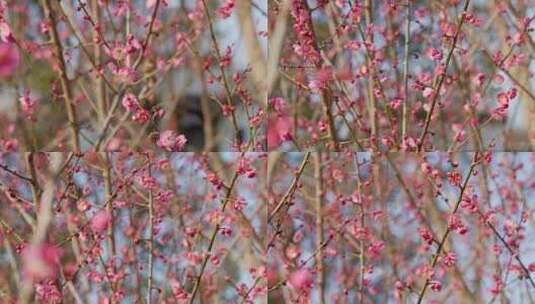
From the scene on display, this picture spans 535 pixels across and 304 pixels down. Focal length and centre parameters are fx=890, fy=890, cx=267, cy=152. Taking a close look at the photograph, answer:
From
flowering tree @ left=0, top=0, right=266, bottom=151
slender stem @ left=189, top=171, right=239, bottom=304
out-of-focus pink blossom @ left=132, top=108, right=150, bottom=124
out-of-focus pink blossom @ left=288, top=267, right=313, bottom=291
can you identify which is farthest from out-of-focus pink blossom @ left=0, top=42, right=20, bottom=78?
out-of-focus pink blossom @ left=288, top=267, right=313, bottom=291

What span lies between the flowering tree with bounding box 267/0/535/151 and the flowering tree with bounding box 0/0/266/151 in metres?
0.09

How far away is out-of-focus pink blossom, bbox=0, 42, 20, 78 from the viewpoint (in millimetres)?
2029

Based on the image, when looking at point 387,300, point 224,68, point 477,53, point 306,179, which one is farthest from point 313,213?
point 477,53

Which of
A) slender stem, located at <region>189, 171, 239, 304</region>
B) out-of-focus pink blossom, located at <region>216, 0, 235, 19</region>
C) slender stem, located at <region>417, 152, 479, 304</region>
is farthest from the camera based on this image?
out-of-focus pink blossom, located at <region>216, 0, 235, 19</region>

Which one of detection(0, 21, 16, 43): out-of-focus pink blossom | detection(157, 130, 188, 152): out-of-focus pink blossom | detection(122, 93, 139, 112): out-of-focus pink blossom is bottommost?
detection(157, 130, 188, 152): out-of-focus pink blossom

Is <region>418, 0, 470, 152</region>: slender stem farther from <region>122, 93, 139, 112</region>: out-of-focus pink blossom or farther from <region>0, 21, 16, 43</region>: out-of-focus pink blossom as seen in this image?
<region>0, 21, 16, 43</region>: out-of-focus pink blossom

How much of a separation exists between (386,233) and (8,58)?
0.97 m

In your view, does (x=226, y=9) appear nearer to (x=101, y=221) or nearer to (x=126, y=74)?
(x=126, y=74)

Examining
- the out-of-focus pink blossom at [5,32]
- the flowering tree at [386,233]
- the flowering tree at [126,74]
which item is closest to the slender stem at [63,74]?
the flowering tree at [126,74]

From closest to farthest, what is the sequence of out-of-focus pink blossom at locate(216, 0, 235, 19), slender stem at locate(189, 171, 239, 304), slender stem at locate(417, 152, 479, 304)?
slender stem at locate(417, 152, 479, 304), slender stem at locate(189, 171, 239, 304), out-of-focus pink blossom at locate(216, 0, 235, 19)

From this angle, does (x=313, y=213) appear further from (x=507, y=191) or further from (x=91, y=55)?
(x=91, y=55)

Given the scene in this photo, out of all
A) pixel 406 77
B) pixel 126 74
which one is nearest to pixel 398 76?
pixel 406 77

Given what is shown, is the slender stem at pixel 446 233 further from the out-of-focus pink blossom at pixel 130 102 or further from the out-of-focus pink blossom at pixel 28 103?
the out-of-focus pink blossom at pixel 28 103

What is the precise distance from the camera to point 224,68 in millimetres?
2107
